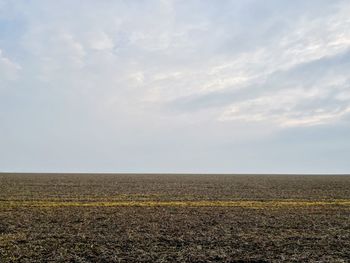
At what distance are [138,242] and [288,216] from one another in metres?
11.9

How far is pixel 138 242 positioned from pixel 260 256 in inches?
201

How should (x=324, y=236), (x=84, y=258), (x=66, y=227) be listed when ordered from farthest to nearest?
(x=66, y=227) < (x=324, y=236) < (x=84, y=258)

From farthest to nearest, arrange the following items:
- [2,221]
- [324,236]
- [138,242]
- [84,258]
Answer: [2,221] < [324,236] < [138,242] < [84,258]

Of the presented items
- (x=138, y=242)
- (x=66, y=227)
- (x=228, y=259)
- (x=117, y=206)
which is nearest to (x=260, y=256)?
(x=228, y=259)

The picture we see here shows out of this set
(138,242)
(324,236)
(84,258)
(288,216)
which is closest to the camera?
(84,258)

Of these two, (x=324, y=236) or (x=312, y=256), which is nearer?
(x=312, y=256)

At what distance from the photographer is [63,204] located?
29.2 metres

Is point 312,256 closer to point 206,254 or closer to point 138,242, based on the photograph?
point 206,254

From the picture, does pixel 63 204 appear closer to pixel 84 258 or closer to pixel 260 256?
pixel 84 258

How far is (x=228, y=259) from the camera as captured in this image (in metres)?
13.9

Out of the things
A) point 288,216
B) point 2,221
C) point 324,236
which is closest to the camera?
point 324,236

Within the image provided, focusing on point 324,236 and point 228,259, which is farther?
point 324,236

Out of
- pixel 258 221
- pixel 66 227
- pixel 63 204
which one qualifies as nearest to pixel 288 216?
pixel 258 221

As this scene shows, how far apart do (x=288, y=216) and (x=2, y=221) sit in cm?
1685
